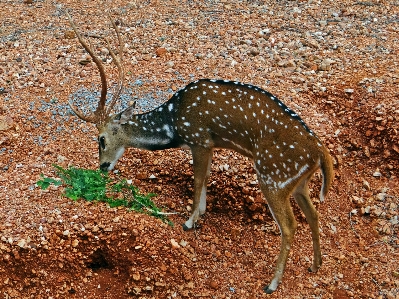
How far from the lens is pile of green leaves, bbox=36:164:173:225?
5562 millimetres

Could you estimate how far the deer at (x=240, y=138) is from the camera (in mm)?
4691

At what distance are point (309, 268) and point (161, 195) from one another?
1.76 meters

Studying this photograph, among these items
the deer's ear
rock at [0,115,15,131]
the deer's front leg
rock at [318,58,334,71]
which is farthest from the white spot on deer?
rock at [0,115,15,131]

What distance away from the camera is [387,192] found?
6.16 meters

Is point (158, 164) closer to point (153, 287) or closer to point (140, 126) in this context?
point (140, 126)

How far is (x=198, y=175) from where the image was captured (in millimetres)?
5371

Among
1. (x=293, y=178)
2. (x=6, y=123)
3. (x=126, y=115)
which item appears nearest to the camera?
(x=293, y=178)

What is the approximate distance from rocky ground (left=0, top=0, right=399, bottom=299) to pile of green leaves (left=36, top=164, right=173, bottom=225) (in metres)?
0.13

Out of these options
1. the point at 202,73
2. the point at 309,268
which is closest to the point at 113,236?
the point at 309,268

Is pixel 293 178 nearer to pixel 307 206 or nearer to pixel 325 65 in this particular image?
pixel 307 206

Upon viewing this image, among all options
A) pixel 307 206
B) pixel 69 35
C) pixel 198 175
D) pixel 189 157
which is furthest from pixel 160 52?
pixel 307 206

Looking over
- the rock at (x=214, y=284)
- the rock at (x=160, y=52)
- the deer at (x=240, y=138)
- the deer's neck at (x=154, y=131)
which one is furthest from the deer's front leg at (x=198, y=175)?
the rock at (x=160, y=52)

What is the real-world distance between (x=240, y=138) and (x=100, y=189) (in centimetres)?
164

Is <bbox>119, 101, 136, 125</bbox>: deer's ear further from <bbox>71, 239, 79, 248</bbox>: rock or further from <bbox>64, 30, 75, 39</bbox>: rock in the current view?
<bbox>64, 30, 75, 39</bbox>: rock
